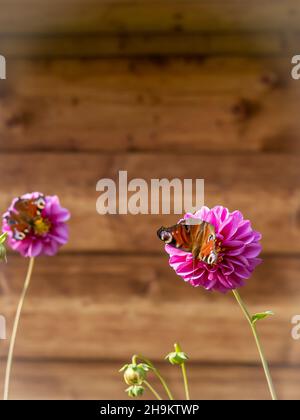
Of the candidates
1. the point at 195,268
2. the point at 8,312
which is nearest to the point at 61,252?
the point at 8,312

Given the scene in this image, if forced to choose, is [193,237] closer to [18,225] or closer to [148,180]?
[18,225]

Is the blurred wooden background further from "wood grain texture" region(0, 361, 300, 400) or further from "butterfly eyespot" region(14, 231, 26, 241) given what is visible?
"butterfly eyespot" region(14, 231, 26, 241)

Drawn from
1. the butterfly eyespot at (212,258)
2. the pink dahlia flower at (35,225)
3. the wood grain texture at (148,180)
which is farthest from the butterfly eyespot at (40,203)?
the wood grain texture at (148,180)

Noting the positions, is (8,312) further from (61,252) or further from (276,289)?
(276,289)

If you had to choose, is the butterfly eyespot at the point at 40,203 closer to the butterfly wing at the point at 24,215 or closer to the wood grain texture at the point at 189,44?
the butterfly wing at the point at 24,215

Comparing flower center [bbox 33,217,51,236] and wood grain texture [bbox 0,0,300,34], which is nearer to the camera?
flower center [bbox 33,217,51,236]

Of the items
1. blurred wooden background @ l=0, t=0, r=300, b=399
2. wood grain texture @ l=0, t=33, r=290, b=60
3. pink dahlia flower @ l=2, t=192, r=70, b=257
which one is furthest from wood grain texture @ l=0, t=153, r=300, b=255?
pink dahlia flower @ l=2, t=192, r=70, b=257
